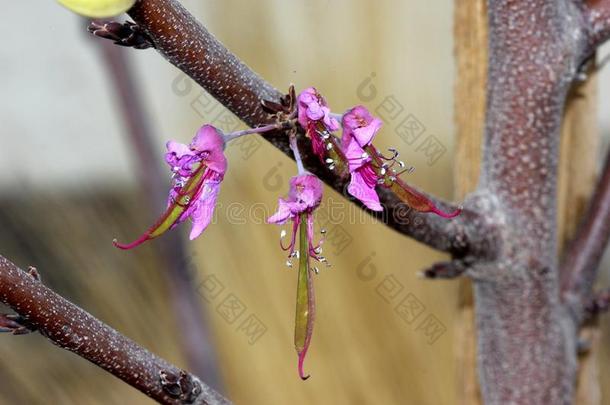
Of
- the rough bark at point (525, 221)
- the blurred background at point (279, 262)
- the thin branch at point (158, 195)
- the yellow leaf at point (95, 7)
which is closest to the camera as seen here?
the yellow leaf at point (95, 7)

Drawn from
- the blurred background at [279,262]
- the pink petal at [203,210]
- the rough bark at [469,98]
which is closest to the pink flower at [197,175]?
the pink petal at [203,210]

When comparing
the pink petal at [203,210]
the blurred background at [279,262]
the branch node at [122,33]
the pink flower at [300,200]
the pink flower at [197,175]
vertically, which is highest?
the branch node at [122,33]

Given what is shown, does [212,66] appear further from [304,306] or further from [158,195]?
[158,195]

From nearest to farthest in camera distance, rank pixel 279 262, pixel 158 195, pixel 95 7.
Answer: pixel 95 7, pixel 158 195, pixel 279 262

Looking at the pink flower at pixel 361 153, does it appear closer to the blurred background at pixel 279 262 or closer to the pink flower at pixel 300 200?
the pink flower at pixel 300 200

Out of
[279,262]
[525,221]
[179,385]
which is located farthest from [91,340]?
[279,262]

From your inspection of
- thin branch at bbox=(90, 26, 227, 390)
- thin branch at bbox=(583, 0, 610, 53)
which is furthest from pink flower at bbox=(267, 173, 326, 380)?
thin branch at bbox=(90, 26, 227, 390)

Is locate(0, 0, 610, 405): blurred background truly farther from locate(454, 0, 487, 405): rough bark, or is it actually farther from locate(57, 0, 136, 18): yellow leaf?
locate(57, 0, 136, 18): yellow leaf
